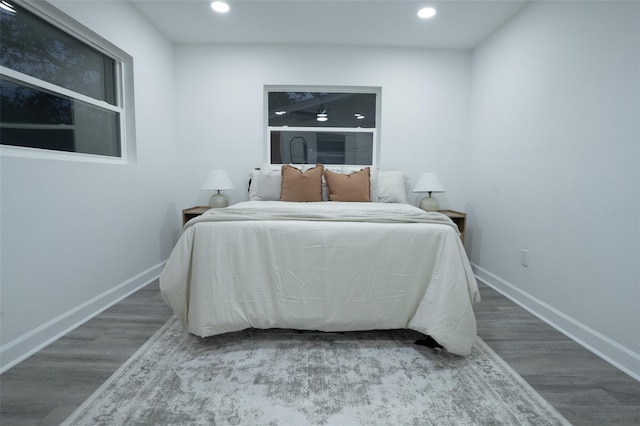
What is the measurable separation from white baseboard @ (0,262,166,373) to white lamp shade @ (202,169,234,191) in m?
1.05

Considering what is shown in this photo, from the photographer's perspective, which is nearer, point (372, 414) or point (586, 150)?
point (372, 414)

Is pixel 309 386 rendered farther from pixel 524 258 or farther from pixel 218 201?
pixel 218 201

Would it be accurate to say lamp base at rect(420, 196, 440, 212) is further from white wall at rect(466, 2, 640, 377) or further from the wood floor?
the wood floor

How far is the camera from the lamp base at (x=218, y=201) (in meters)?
3.33

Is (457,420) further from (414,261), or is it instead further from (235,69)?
(235,69)

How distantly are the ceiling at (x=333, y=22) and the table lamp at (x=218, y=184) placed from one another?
1.39m

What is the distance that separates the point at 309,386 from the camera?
57.8 inches

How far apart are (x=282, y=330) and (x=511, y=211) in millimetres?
2127

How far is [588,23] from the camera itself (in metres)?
1.98

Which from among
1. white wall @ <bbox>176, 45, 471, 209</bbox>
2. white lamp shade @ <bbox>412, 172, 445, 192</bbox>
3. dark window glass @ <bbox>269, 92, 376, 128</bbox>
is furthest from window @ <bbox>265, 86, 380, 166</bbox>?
white lamp shade @ <bbox>412, 172, 445, 192</bbox>

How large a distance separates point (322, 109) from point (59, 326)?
3.06m

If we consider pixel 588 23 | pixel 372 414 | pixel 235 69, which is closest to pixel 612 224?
pixel 588 23

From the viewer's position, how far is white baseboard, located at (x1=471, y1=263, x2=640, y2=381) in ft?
5.36

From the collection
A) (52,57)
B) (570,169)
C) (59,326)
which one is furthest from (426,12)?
(59,326)
